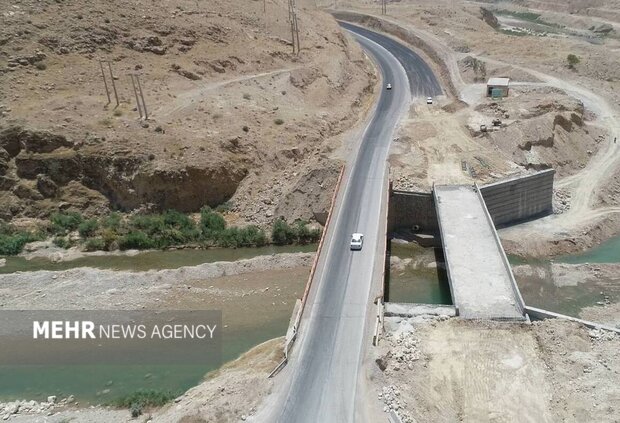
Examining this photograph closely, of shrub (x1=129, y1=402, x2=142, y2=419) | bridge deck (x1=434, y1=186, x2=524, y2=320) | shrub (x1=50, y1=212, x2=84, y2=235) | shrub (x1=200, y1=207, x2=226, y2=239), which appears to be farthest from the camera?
shrub (x1=50, y1=212, x2=84, y2=235)

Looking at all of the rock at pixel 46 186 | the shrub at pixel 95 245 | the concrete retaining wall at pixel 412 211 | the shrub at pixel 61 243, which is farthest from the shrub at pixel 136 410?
the rock at pixel 46 186

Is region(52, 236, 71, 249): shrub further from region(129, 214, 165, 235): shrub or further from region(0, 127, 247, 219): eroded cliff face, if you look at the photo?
region(129, 214, 165, 235): shrub

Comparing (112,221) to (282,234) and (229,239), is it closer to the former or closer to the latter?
(229,239)

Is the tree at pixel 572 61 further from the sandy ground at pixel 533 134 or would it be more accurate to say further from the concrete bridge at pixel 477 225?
the concrete bridge at pixel 477 225

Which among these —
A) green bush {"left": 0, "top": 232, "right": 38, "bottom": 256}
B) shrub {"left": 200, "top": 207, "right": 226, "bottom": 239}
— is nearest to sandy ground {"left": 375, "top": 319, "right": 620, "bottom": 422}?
shrub {"left": 200, "top": 207, "right": 226, "bottom": 239}

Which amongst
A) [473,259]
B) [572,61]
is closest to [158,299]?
[473,259]

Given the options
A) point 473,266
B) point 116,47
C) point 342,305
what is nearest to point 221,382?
point 342,305

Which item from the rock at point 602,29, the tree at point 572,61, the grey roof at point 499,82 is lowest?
the grey roof at point 499,82

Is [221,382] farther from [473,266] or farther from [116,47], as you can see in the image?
[116,47]
